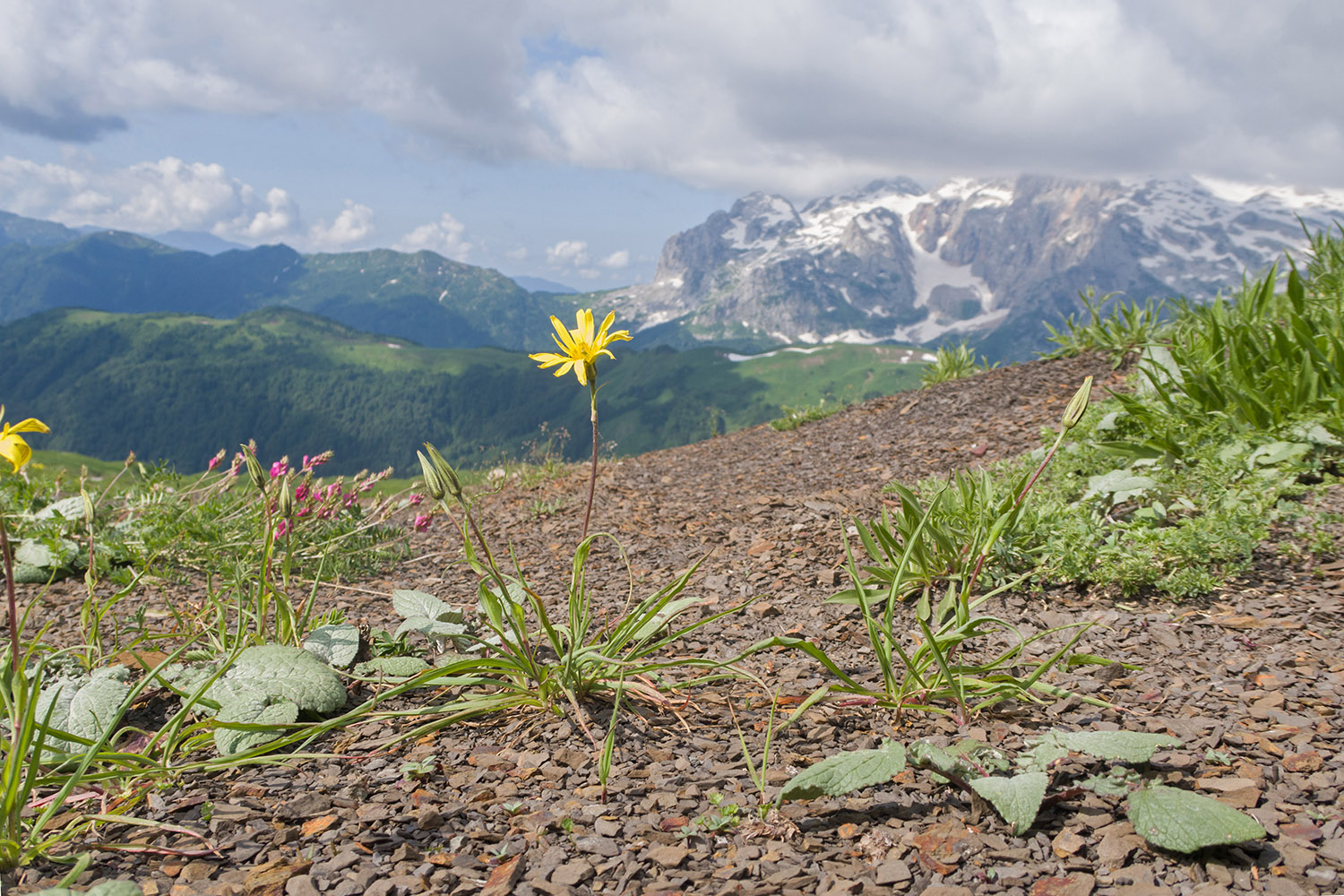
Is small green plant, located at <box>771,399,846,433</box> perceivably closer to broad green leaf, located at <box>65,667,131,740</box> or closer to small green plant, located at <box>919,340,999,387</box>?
small green plant, located at <box>919,340,999,387</box>

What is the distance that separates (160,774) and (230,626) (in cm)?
164

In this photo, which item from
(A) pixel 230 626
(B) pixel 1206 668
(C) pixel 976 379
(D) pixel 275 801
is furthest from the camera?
(C) pixel 976 379

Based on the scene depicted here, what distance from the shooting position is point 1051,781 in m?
2.12

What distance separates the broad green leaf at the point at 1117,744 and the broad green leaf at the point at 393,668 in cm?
226

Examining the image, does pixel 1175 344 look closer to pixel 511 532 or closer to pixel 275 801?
pixel 511 532

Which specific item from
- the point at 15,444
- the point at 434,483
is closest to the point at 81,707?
the point at 15,444

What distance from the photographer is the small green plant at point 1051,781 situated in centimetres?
179

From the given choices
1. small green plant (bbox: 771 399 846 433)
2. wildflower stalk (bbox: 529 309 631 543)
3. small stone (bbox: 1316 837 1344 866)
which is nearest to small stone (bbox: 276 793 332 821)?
wildflower stalk (bbox: 529 309 631 543)

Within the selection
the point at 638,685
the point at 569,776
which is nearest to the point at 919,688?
the point at 638,685

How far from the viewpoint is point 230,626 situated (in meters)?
3.80

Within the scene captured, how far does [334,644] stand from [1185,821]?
2.95 metres

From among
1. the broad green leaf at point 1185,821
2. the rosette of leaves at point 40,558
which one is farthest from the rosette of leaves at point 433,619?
the rosette of leaves at point 40,558

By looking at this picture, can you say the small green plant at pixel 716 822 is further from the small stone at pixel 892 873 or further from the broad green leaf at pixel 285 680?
the broad green leaf at pixel 285 680

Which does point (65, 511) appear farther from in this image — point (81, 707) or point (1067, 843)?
point (1067, 843)
